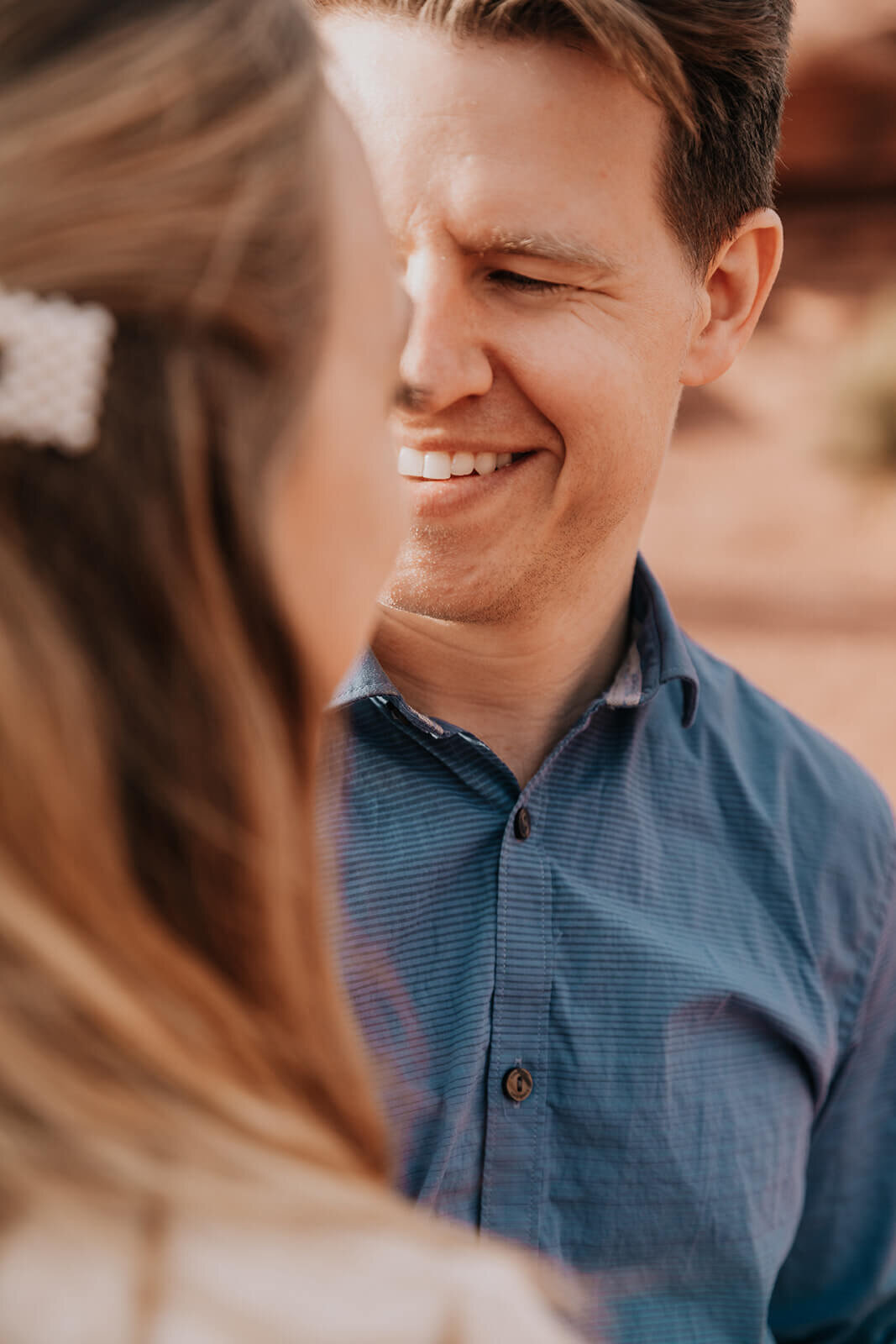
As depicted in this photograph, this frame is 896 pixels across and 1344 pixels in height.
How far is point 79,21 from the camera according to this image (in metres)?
0.82

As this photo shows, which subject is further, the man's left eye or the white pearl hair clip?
the man's left eye

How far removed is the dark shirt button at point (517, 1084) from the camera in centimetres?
156

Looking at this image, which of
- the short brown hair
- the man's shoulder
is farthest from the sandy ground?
the short brown hair

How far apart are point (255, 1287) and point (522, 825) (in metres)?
1.00

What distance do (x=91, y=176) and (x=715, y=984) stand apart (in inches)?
50.0

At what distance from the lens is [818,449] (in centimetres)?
1101

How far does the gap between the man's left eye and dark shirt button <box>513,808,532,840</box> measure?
0.66 meters

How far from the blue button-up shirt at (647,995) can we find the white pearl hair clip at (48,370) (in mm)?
924

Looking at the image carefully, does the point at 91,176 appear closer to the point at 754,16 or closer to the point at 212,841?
the point at 212,841

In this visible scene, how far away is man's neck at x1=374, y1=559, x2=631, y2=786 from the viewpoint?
178 cm

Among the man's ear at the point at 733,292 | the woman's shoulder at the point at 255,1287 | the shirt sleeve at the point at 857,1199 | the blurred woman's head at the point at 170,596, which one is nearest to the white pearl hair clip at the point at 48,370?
the blurred woman's head at the point at 170,596

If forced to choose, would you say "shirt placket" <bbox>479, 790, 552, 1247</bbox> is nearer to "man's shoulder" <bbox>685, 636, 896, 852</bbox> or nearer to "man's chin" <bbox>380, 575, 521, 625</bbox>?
"man's chin" <bbox>380, 575, 521, 625</bbox>

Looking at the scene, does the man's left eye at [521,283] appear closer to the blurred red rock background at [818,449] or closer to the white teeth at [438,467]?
the white teeth at [438,467]

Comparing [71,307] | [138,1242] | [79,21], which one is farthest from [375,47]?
[138,1242]
